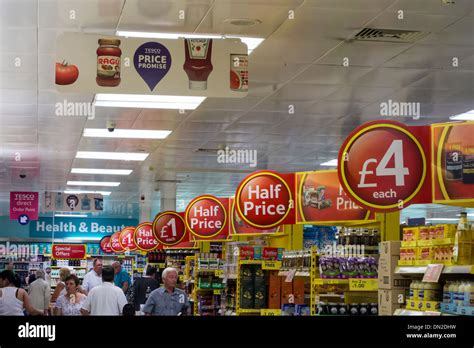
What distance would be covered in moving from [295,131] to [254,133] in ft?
2.38

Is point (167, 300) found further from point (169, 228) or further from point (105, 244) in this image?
point (105, 244)

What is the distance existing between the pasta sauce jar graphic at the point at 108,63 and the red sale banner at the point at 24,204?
50.4 ft

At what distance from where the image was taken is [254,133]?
43.2 feet

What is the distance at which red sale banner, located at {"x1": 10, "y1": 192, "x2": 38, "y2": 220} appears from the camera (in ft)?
69.6

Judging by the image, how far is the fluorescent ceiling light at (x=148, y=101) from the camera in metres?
10.1

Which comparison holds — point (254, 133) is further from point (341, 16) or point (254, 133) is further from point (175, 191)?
point (175, 191)

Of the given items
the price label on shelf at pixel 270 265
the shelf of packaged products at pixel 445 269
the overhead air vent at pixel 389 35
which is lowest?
the price label on shelf at pixel 270 265

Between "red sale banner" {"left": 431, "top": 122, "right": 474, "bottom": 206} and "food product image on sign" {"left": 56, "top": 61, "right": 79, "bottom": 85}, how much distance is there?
308 centimetres

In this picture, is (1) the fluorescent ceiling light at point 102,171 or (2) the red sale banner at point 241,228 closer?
(2) the red sale banner at point 241,228

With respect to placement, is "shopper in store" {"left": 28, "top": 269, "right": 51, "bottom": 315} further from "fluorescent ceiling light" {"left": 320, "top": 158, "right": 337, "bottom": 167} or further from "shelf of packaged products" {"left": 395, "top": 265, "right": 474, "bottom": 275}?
"shelf of packaged products" {"left": 395, "top": 265, "right": 474, "bottom": 275}

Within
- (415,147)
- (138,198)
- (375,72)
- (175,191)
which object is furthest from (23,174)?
(415,147)

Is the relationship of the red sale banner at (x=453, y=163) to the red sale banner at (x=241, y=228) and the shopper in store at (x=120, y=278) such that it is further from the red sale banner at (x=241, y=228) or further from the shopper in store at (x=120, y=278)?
the shopper in store at (x=120, y=278)

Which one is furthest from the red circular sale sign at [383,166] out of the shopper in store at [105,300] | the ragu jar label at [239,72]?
the shopper in store at [105,300]

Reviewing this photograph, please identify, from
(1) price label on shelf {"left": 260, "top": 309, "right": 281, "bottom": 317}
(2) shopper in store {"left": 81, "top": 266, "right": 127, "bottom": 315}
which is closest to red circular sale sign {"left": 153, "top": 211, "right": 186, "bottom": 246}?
(1) price label on shelf {"left": 260, "top": 309, "right": 281, "bottom": 317}
